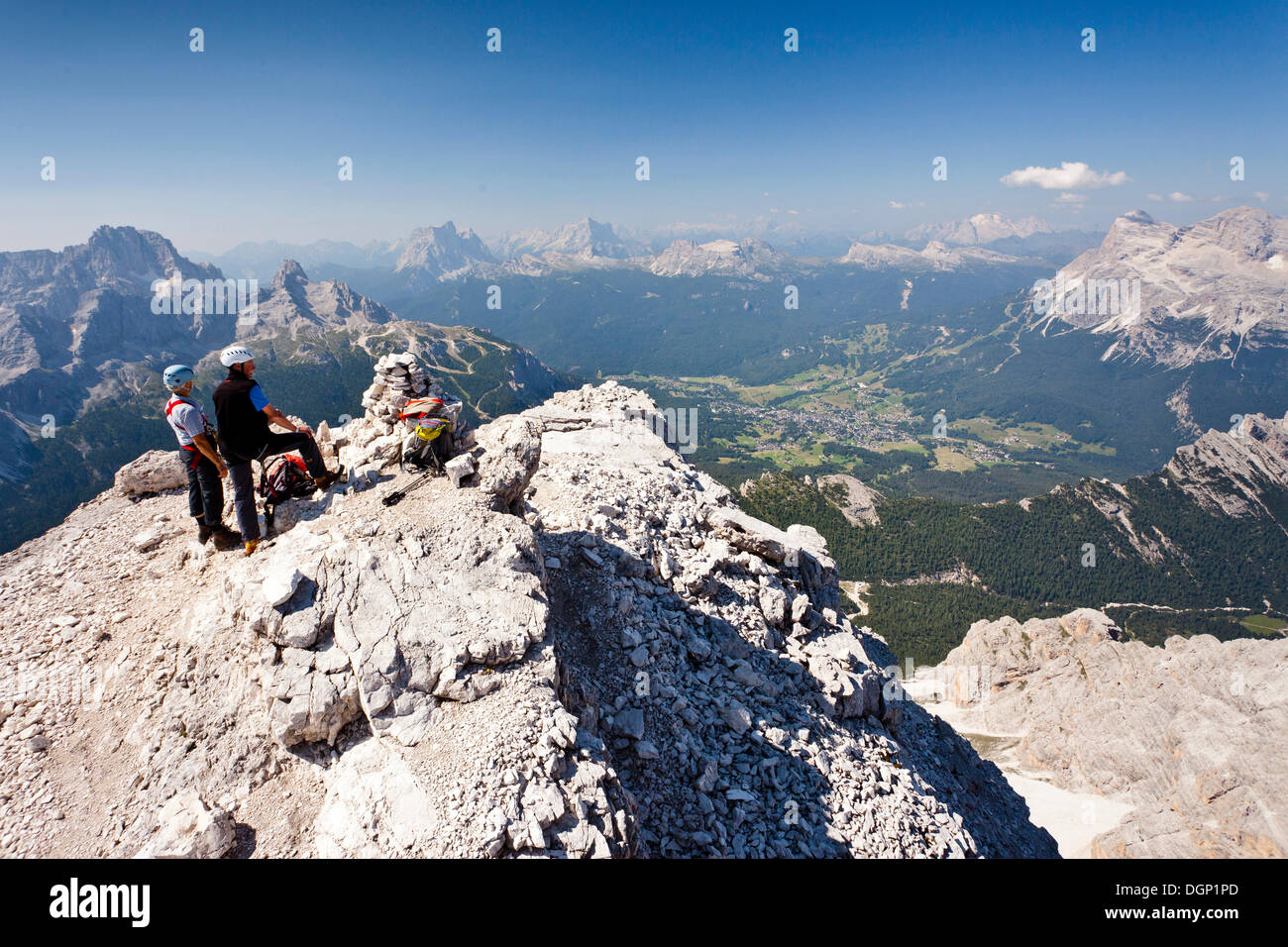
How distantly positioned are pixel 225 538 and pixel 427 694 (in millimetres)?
8322

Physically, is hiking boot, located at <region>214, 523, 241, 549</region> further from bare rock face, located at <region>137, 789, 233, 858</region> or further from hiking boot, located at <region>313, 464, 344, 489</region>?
bare rock face, located at <region>137, 789, 233, 858</region>

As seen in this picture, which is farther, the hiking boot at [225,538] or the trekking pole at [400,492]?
the hiking boot at [225,538]

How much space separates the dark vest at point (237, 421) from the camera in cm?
1252

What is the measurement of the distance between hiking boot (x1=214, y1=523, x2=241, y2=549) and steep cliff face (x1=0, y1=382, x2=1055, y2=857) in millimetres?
478

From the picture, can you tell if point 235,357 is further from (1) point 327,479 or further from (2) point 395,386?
(2) point 395,386

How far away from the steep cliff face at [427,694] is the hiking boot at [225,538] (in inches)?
18.8

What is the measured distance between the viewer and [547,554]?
1576 centimetres

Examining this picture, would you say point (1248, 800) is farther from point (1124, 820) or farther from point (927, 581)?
point (927, 581)

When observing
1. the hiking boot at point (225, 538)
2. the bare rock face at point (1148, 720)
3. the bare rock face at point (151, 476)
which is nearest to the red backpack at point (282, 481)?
the hiking boot at point (225, 538)

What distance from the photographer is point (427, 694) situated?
945cm

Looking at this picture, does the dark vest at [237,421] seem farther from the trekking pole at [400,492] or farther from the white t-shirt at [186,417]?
the trekking pole at [400,492]

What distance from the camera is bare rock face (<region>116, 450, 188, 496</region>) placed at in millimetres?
17344
